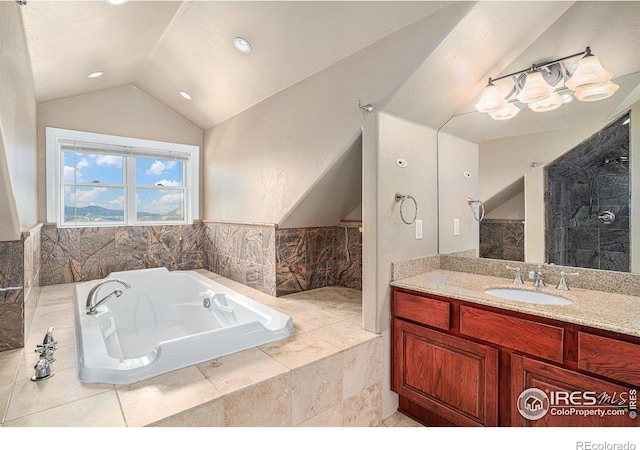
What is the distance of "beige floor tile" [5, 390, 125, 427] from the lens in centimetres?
120

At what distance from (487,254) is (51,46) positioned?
3.28 m

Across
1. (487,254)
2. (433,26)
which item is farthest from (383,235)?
(433,26)

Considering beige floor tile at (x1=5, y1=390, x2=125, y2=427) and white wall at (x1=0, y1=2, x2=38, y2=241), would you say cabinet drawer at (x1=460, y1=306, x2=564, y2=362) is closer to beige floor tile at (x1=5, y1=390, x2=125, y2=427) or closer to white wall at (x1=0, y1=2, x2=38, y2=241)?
beige floor tile at (x1=5, y1=390, x2=125, y2=427)

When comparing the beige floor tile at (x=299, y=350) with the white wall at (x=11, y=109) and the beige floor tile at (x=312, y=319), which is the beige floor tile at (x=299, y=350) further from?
the white wall at (x=11, y=109)

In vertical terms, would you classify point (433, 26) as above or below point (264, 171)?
above

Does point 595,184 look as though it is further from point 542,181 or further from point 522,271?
point 522,271

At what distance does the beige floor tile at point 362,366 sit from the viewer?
1.83m

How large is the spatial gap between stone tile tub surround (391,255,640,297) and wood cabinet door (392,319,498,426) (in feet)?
1.33

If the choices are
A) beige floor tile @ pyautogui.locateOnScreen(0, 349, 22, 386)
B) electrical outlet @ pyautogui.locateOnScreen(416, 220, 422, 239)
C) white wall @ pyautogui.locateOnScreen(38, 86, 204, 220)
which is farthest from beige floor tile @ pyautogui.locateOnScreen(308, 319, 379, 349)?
white wall @ pyautogui.locateOnScreen(38, 86, 204, 220)

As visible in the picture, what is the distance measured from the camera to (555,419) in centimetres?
145

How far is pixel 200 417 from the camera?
1305 mm

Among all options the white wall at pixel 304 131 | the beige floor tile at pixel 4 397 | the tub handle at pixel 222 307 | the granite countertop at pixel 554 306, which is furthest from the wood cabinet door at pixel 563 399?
the beige floor tile at pixel 4 397

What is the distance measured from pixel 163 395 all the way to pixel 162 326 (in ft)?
6.53
